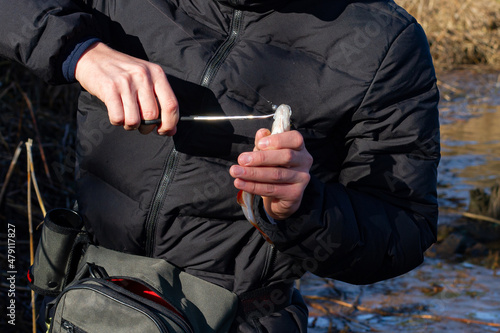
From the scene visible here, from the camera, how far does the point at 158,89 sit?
1.40m

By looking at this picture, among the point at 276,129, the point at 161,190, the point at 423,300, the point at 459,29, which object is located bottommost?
the point at 459,29

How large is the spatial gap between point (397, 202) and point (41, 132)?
258cm

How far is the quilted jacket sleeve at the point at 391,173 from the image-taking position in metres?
1.61

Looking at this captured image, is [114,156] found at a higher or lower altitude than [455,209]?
higher

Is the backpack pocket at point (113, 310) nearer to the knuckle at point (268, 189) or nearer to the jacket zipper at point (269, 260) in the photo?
the jacket zipper at point (269, 260)

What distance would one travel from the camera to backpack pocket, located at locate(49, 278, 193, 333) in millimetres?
1443

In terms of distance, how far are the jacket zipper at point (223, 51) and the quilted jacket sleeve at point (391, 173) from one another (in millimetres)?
364

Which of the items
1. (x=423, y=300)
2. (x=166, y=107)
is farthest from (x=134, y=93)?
Answer: (x=423, y=300)

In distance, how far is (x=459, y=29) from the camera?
10695 mm

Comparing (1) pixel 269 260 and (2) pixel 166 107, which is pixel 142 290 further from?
(2) pixel 166 107

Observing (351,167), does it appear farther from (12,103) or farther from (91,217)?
(12,103)

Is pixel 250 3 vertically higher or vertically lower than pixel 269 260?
higher

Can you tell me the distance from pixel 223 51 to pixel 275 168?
46 centimetres

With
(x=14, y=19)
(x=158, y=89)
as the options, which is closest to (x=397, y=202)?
(x=158, y=89)
